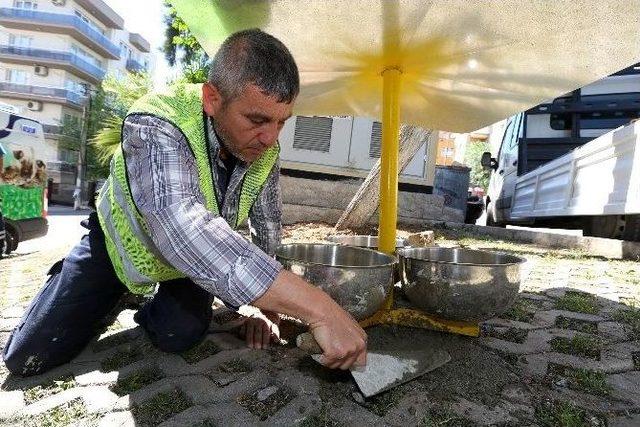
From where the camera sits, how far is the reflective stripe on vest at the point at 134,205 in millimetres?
1437

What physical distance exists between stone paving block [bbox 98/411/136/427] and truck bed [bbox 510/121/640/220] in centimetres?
404

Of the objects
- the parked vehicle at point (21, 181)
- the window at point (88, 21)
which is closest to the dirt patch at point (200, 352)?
the parked vehicle at point (21, 181)

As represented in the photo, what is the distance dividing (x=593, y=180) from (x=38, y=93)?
42.8 metres

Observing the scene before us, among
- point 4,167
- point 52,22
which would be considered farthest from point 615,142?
point 52,22

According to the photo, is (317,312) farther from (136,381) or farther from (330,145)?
(330,145)

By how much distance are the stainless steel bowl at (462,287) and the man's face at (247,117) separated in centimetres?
81

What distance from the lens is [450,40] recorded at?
1.83 metres

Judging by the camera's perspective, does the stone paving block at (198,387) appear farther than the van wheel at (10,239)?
No

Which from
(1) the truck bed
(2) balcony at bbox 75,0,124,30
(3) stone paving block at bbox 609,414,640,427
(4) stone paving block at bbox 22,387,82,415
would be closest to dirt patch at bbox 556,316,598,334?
(3) stone paving block at bbox 609,414,640,427

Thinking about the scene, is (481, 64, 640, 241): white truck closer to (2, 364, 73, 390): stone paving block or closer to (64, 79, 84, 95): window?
(2, 364, 73, 390): stone paving block

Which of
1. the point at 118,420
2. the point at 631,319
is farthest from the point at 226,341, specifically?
the point at 631,319

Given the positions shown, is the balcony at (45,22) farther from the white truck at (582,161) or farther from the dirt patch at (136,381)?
the dirt patch at (136,381)

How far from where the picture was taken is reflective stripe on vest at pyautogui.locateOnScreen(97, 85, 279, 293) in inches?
56.6

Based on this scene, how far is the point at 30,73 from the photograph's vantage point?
37.6 m
